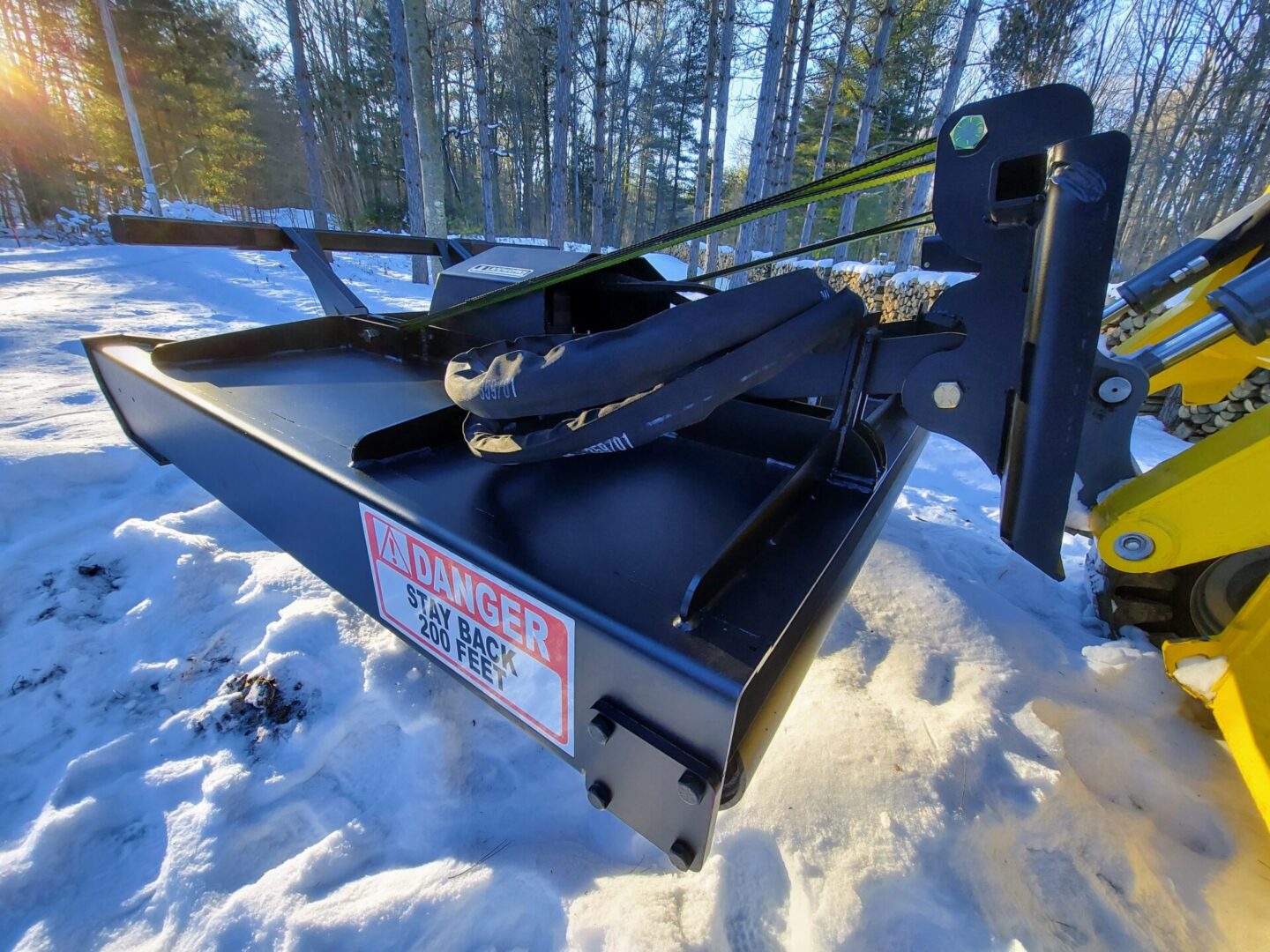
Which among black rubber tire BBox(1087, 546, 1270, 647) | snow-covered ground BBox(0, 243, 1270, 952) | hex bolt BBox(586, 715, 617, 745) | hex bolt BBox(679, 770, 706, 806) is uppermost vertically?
hex bolt BBox(679, 770, 706, 806)

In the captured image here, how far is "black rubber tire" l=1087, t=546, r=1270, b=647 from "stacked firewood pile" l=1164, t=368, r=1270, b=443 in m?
2.95

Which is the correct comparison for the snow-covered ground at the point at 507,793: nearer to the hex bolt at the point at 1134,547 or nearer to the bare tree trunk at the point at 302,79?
the hex bolt at the point at 1134,547

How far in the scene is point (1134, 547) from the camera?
985 millimetres

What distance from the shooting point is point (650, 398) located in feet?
2.78

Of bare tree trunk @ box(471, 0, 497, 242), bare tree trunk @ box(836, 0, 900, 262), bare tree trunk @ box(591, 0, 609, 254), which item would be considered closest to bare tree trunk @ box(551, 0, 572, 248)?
bare tree trunk @ box(591, 0, 609, 254)

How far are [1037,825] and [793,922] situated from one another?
588 mm

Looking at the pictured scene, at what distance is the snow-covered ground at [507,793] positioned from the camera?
100 centimetres

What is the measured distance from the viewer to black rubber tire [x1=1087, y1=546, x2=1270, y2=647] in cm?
156

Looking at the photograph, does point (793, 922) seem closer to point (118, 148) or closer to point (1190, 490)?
point (1190, 490)

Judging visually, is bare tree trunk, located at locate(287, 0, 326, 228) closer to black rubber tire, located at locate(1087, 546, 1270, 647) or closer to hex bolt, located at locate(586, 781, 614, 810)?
hex bolt, located at locate(586, 781, 614, 810)

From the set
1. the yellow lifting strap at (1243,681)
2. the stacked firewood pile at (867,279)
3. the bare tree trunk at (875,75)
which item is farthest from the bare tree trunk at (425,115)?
the yellow lifting strap at (1243,681)

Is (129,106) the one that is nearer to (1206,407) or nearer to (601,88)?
(601,88)

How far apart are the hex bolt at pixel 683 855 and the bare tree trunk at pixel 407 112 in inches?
351

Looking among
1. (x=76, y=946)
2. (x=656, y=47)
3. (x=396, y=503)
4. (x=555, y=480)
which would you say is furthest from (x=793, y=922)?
(x=656, y=47)
